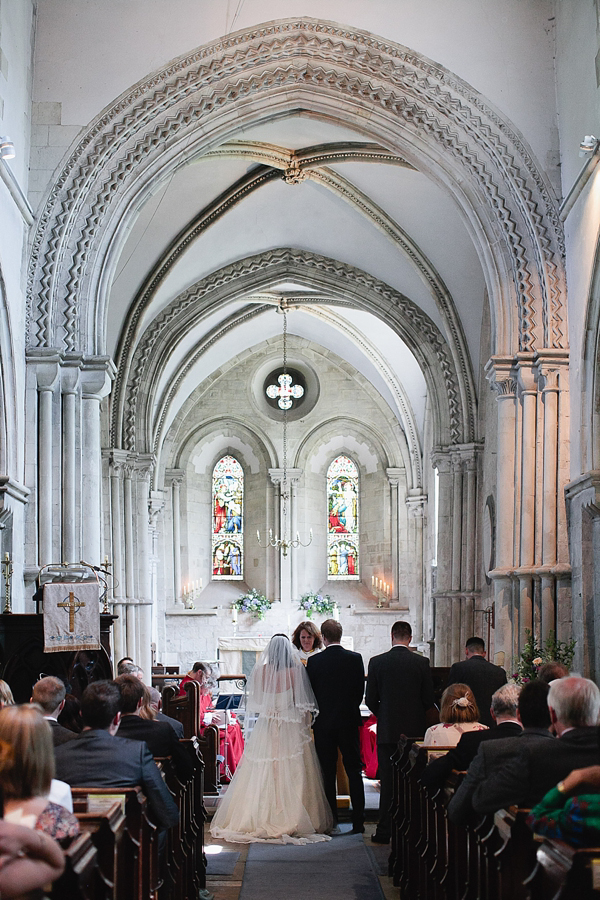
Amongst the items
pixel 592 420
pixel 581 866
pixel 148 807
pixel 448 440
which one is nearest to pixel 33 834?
pixel 581 866

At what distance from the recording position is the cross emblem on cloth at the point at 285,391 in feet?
73.6

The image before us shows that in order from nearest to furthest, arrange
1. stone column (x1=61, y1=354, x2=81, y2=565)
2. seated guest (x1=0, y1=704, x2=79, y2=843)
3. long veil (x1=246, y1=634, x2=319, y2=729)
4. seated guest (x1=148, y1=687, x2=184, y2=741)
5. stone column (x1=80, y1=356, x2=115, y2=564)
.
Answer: seated guest (x1=0, y1=704, x2=79, y2=843) < seated guest (x1=148, y1=687, x2=184, y2=741) < long veil (x1=246, y1=634, x2=319, y2=729) < stone column (x1=61, y1=354, x2=81, y2=565) < stone column (x1=80, y1=356, x2=115, y2=564)

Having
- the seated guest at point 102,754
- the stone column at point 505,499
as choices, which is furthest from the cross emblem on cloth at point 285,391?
the seated guest at point 102,754

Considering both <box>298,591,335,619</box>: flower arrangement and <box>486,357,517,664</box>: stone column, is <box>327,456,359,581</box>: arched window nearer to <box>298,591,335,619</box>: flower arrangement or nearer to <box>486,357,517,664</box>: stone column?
<box>298,591,335,619</box>: flower arrangement

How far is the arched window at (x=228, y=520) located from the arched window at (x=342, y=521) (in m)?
1.92

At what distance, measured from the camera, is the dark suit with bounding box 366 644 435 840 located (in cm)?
740

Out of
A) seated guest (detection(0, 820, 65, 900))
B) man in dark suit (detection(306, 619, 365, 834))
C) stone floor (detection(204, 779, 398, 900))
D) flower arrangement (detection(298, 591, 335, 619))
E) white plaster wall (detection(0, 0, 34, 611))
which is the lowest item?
stone floor (detection(204, 779, 398, 900))

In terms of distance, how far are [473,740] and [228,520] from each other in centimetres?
1819

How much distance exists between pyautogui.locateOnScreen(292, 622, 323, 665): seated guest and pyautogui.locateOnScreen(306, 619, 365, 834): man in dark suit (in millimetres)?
451

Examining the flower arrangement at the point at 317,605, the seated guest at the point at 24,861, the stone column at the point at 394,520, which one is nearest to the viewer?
the seated guest at the point at 24,861

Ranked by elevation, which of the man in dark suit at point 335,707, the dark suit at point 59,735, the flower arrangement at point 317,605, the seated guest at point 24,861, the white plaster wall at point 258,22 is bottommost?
the flower arrangement at point 317,605

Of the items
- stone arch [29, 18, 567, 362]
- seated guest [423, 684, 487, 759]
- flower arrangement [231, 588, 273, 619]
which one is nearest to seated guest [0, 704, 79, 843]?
seated guest [423, 684, 487, 759]

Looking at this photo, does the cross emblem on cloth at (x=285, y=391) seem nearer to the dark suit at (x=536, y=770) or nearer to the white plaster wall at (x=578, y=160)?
the white plaster wall at (x=578, y=160)

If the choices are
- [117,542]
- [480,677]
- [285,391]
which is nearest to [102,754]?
[480,677]
